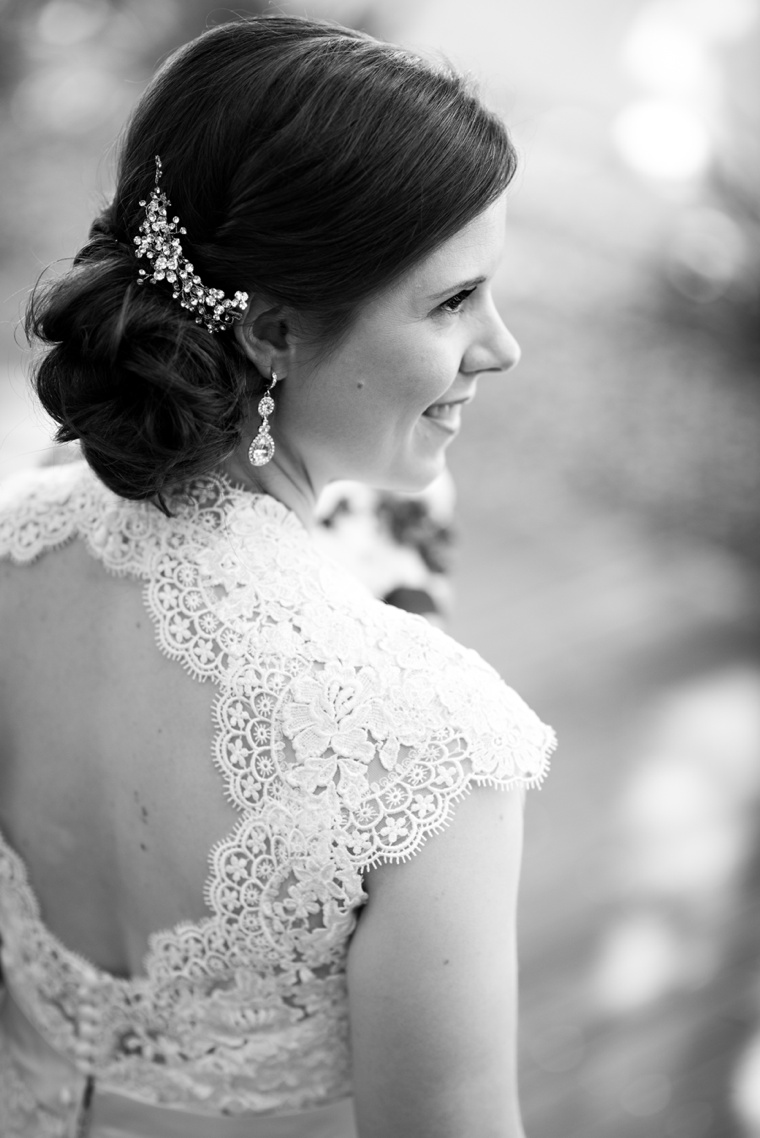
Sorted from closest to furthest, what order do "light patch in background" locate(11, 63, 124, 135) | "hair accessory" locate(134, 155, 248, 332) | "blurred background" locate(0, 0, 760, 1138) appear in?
"hair accessory" locate(134, 155, 248, 332) → "blurred background" locate(0, 0, 760, 1138) → "light patch in background" locate(11, 63, 124, 135)

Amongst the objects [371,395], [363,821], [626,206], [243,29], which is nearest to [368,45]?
[243,29]

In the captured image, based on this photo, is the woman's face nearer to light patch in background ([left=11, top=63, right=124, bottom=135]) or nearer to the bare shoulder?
the bare shoulder

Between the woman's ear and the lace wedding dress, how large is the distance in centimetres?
15

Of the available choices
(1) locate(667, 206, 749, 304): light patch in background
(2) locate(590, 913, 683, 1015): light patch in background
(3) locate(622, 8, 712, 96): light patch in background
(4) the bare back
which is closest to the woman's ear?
(4) the bare back

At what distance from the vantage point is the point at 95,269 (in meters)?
1.16

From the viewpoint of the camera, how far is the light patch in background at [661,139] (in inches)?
266

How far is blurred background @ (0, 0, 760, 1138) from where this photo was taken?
2.66 meters

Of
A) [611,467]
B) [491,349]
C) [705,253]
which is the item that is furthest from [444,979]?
[705,253]

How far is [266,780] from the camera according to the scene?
3.47 feet

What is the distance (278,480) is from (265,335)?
0.58 ft

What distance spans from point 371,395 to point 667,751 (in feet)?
9.00

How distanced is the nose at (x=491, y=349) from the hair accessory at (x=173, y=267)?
297 millimetres

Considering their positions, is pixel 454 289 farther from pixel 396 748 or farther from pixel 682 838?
pixel 682 838

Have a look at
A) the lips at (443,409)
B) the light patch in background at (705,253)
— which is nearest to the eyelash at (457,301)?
the lips at (443,409)
